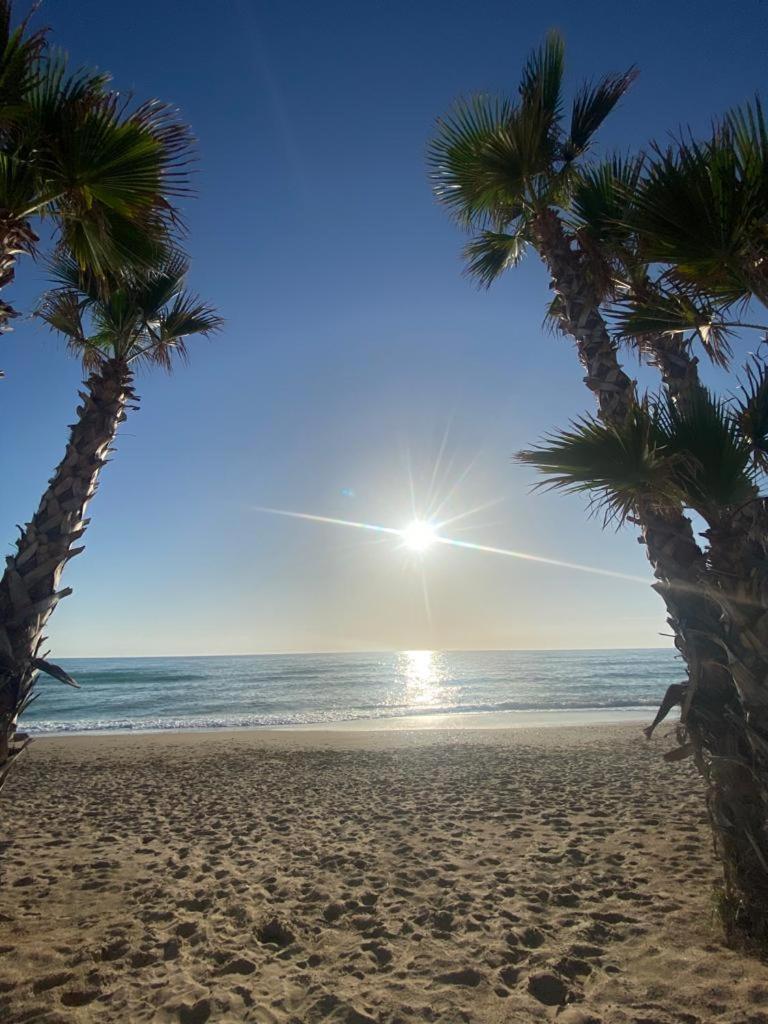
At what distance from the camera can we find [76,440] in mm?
4508

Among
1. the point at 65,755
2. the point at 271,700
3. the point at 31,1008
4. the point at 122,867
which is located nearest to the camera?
the point at 31,1008

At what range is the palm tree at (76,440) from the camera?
3783 millimetres

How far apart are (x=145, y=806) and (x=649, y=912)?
24.8 feet

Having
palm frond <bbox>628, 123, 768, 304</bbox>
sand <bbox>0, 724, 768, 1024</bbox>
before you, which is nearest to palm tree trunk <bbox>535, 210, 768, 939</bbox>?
sand <bbox>0, 724, 768, 1024</bbox>

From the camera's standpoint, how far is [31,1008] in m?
3.25

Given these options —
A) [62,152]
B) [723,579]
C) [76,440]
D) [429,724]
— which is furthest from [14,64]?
[429,724]

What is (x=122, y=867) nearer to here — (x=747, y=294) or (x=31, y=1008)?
(x=31, y=1008)

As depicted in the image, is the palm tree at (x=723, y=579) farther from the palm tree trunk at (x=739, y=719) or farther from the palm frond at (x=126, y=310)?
the palm frond at (x=126, y=310)

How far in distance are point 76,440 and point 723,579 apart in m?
5.47

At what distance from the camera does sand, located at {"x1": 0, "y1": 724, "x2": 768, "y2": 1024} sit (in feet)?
11.0

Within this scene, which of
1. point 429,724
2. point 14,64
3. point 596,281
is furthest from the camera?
point 429,724

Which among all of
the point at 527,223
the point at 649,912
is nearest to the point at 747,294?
the point at 527,223

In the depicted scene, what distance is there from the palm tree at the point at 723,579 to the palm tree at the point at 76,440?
155 inches

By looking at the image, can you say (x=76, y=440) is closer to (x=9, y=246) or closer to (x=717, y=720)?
(x=9, y=246)
